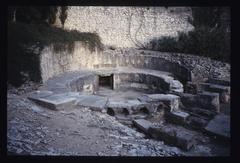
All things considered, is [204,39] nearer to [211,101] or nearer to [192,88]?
[192,88]

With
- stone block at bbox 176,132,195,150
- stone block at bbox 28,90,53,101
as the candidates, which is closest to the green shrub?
stone block at bbox 176,132,195,150

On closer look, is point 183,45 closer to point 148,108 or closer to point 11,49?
point 148,108

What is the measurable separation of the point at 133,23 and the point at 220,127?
8953 mm

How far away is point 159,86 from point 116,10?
5.36m

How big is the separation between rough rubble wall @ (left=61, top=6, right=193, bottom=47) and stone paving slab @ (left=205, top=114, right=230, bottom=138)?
26.3ft

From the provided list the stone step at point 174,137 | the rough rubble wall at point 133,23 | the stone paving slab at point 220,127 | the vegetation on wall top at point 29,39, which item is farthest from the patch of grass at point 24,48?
the rough rubble wall at point 133,23

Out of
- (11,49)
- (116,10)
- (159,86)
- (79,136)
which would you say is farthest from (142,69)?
(79,136)

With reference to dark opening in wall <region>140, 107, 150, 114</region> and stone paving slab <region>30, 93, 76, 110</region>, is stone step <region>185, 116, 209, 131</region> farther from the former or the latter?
stone paving slab <region>30, 93, 76, 110</region>

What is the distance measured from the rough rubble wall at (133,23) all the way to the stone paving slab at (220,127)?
803 cm

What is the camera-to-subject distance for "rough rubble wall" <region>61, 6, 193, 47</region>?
1350 cm

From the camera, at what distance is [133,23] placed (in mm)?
13680

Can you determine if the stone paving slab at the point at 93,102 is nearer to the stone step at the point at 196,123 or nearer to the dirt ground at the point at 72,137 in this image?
the dirt ground at the point at 72,137

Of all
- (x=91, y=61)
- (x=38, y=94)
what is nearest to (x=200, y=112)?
(x=38, y=94)

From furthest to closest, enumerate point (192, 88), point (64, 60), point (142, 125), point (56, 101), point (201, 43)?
point (201, 43)
point (64, 60)
point (192, 88)
point (142, 125)
point (56, 101)
